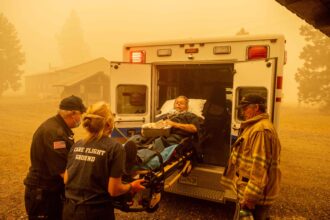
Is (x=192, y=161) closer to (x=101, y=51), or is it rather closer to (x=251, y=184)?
(x=251, y=184)

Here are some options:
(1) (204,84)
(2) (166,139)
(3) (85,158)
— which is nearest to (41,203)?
(3) (85,158)

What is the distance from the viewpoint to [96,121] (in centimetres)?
251

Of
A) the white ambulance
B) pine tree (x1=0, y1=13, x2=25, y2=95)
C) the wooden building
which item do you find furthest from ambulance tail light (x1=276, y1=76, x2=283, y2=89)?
pine tree (x1=0, y1=13, x2=25, y2=95)

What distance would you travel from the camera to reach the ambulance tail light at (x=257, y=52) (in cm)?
482

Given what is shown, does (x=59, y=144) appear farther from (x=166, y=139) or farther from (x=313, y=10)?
(x=313, y=10)

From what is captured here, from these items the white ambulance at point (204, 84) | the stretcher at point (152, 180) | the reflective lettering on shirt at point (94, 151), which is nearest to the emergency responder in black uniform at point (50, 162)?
the reflective lettering on shirt at point (94, 151)

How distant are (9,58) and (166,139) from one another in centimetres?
5426

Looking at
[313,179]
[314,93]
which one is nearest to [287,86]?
[314,93]

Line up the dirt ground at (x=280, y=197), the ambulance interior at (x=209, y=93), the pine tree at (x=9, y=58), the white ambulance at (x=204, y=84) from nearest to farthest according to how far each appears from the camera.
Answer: the white ambulance at (x=204, y=84)
the dirt ground at (x=280, y=197)
the ambulance interior at (x=209, y=93)
the pine tree at (x=9, y=58)

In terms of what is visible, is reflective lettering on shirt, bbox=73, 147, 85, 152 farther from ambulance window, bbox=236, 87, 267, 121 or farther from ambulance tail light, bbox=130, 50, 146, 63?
ambulance tail light, bbox=130, 50, 146, 63

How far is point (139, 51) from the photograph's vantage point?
600 cm

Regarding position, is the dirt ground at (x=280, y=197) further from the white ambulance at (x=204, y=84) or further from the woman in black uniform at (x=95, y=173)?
the woman in black uniform at (x=95, y=173)

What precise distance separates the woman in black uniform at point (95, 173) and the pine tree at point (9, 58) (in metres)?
52.5

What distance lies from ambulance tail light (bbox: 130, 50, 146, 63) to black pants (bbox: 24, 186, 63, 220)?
3554 mm
